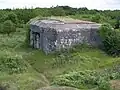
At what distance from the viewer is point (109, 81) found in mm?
17141

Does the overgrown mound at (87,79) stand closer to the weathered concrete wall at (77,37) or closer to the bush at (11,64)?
the bush at (11,64)

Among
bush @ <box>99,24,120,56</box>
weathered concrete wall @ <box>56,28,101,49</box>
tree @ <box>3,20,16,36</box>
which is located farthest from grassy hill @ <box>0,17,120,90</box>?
tree @ <box>3,20,16,36</box>

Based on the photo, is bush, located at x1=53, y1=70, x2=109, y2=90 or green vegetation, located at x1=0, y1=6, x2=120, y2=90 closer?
bush, located at x1=53, y1=70, x2=109, y2=90

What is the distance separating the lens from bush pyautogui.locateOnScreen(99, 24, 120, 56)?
24606 mm

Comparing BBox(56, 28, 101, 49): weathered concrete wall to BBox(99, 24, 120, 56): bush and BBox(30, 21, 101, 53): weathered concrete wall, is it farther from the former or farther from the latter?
BBox(99, 24, 120, 56): bush

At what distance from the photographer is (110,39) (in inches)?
984

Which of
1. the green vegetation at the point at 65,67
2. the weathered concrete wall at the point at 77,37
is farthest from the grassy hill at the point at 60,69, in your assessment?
the weathered concrete wall at the point at 77,37

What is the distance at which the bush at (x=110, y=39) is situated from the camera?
24606 millimetres

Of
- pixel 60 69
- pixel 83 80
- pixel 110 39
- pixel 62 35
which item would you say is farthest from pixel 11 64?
pixel 110 39

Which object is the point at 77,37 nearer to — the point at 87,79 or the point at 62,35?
the point at 62,35

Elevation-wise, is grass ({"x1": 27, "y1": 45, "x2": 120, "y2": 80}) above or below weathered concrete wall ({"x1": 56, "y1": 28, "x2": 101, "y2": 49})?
below

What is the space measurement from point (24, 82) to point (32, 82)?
16.5 inches

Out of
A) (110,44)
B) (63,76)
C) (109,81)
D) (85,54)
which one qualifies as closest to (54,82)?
(63,76)

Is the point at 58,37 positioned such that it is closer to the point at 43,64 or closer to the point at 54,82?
the point at 43,64
